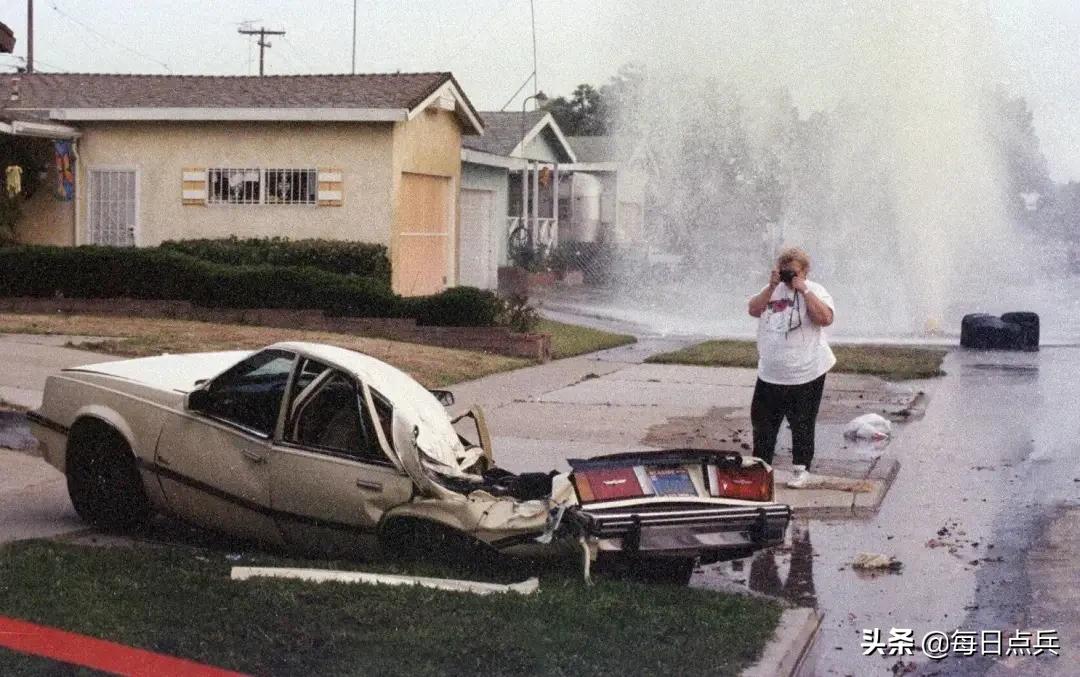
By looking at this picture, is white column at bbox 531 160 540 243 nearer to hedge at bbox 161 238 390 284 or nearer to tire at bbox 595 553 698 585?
hedge at bbox 161 238 390 284

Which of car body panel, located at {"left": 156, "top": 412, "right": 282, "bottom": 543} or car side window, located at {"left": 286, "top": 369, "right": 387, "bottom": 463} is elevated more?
car side window, located at {"left": 286, "top": 369, "right": 387, "bottom": 463}

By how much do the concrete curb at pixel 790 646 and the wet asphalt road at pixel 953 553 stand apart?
108 mm

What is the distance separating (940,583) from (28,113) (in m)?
19.9

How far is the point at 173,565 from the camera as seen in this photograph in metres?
7.61

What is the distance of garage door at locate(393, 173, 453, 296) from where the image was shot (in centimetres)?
2527

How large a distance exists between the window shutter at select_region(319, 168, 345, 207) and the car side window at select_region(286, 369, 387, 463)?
16.9 m

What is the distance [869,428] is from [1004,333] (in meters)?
9.53

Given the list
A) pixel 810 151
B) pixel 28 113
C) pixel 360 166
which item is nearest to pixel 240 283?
pixel 360 166

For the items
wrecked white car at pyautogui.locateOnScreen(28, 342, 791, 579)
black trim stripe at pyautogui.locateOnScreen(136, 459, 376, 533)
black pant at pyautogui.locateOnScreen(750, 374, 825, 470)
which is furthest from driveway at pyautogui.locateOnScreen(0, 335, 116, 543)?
black pant at pyautogui.locateOnScreen(750, 374, 825, 470)

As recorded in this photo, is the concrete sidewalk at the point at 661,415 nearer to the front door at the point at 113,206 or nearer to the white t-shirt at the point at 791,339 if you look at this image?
the white t-shirt at the point at 791,339

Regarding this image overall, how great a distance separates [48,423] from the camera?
29.3ft

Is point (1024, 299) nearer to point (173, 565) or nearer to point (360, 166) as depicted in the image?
point (360, 166)

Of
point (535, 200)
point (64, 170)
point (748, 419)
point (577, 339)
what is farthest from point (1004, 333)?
point (535, 200)

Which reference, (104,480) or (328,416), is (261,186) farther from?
(328,416)
